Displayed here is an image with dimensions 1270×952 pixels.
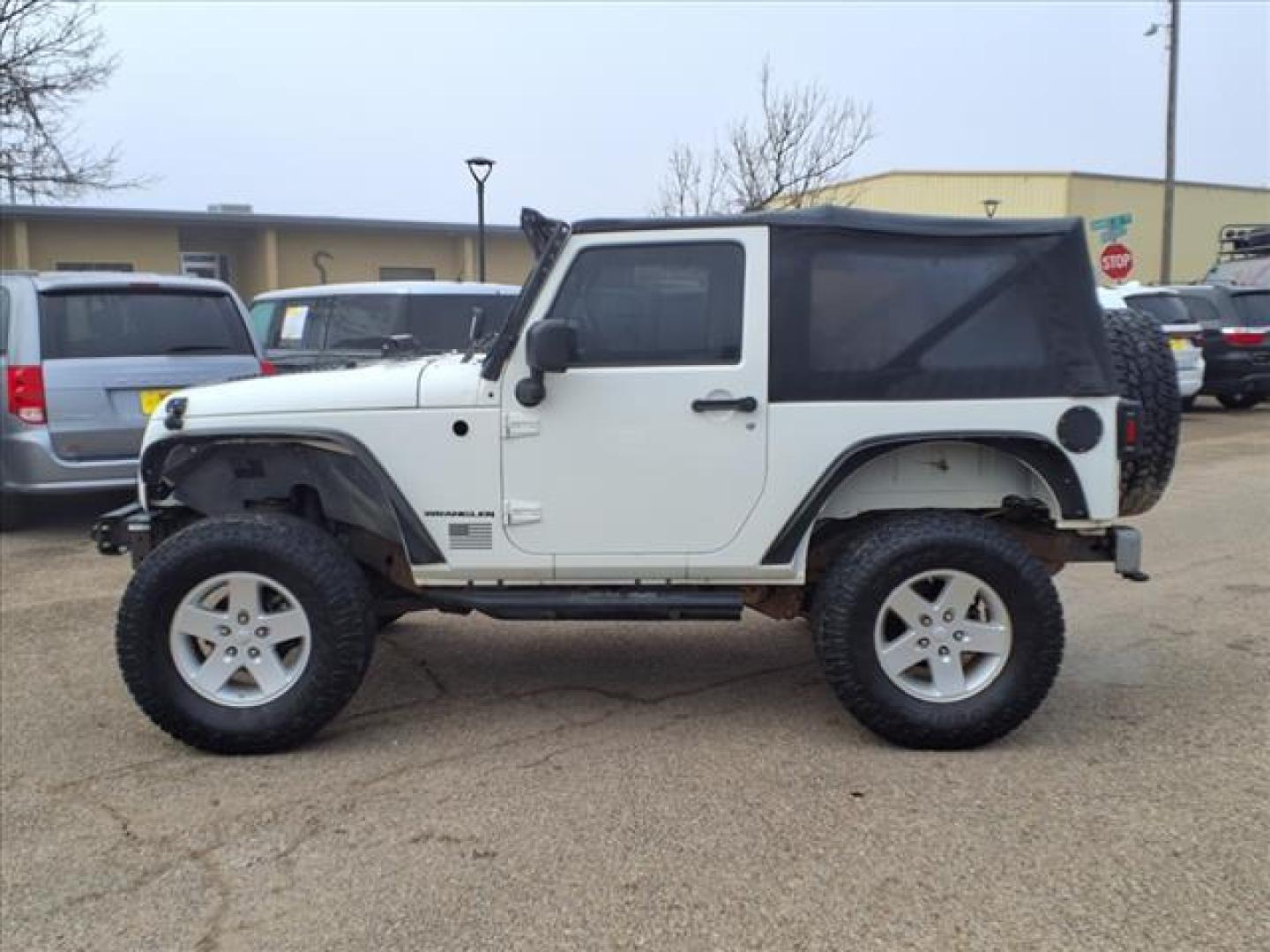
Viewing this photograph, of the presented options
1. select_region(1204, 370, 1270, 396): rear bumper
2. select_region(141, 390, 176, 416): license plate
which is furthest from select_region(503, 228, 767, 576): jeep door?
select_region(1204, 370, 1270, 396): rear bumper

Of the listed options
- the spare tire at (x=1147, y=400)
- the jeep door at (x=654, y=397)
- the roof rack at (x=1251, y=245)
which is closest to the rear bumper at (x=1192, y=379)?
the roof rack at (x=1251, y=245)

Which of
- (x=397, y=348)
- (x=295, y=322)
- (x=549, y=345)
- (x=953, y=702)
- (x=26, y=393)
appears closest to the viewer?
(x=549, y=345)

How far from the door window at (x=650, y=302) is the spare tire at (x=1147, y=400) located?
153 cm

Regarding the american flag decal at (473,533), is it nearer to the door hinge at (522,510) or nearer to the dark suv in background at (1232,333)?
the door hinge at (522,510)

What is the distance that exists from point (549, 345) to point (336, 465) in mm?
1024

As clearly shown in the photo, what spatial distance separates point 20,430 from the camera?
7.50m

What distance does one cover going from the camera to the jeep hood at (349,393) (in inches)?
165

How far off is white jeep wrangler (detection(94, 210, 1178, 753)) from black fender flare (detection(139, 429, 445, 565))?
0.02 meters

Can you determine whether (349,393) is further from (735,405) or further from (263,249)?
(263,249)

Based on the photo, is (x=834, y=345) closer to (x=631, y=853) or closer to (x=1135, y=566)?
(x=1135, y=566)

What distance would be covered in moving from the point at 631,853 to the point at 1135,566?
2276 millimetres

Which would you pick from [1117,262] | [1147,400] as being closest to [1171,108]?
[1117,262]

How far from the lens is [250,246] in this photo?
25.0 metres

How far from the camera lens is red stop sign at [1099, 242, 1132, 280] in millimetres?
17141
